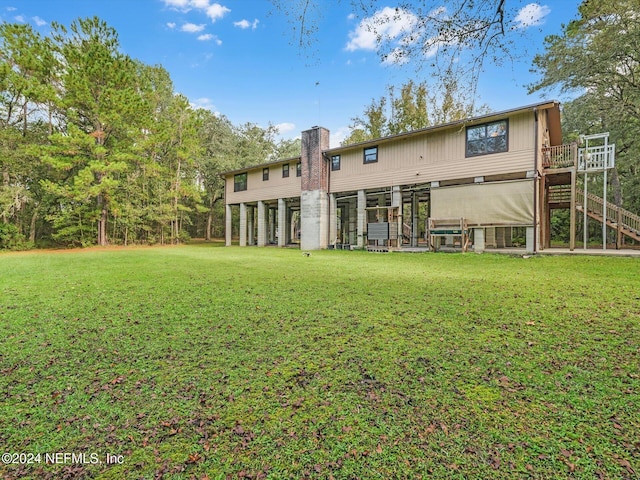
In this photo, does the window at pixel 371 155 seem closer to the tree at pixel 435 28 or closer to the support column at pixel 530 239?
the support column at pixel 530 239

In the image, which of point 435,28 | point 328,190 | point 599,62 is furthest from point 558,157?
point 435,28

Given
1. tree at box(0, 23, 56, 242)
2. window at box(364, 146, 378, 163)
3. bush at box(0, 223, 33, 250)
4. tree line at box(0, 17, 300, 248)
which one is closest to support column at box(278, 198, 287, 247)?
window at box(364, 146, 378, 163)

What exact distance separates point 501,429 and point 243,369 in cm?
177

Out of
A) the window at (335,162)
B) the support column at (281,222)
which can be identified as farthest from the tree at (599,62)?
the support column at (281,222)

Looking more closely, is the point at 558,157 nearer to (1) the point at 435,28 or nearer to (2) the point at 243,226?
(1) the point at 435,28

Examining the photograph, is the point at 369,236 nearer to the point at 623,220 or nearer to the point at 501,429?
the point at 623,220

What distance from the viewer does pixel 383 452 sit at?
1644 mm

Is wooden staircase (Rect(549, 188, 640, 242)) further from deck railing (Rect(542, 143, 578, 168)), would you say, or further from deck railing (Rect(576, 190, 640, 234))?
deck railing (Rect(542, 143, 578, 168))

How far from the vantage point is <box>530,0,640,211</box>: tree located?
39.1 ft

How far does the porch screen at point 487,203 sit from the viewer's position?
1272cm

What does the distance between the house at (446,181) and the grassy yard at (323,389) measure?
7.08 meters

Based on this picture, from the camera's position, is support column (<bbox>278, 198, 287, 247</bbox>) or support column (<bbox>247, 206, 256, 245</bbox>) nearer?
support column (<bbox>278, 198, 287, 247</bbox>)

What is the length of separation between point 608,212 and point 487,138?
665 centimetres

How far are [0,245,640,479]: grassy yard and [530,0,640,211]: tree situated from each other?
41.6 ft
